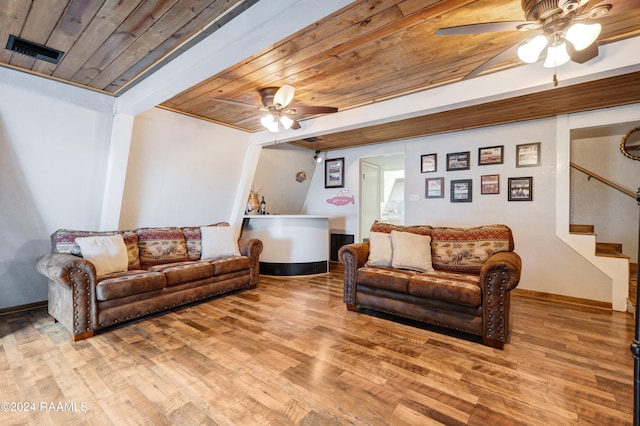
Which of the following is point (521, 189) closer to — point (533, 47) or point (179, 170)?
point (533, 47)

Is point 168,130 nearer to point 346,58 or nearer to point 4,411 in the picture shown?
→ point 346,58

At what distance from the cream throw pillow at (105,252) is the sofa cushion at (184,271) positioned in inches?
12.1

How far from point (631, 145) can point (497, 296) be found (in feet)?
11.0

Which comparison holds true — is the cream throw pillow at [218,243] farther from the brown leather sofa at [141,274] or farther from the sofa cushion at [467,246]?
the sofa cushion at [467,246]

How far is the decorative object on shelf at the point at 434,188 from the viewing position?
4535 millimetres

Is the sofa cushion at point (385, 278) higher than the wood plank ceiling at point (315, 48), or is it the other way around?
the wood plank ceiling at point (315, 48)

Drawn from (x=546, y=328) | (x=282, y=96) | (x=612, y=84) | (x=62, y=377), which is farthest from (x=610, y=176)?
(x=62, y=377)

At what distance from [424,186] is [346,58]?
2.90m

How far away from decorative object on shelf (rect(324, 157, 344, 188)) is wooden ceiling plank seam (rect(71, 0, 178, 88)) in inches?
155

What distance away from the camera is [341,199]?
5.70 m

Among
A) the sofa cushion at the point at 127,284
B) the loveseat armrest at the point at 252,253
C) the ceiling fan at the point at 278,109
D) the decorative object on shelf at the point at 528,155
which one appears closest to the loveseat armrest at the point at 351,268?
the loveseat armrest at the point at 252,253

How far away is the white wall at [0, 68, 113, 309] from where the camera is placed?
2.71 m

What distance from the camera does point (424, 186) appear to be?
4.68 meters

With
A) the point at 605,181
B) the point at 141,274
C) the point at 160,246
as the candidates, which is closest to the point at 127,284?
the point at 141,274
